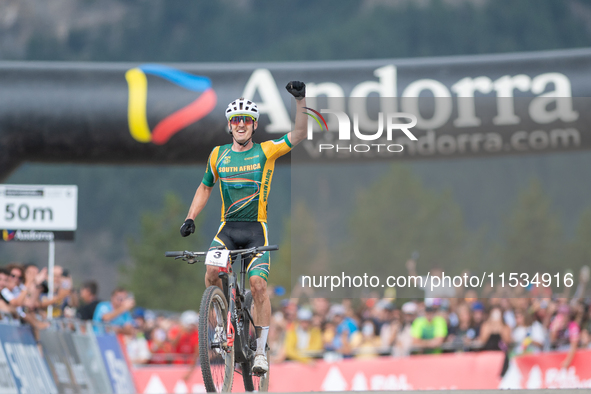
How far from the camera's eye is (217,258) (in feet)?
19.5

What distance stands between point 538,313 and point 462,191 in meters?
2.47

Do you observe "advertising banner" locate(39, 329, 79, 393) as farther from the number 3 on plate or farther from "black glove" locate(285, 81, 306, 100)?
"black glove" locate(285, 81, 306, 100)

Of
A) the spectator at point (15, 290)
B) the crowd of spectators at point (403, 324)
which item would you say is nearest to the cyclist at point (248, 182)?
the spectator at point (15, 290)

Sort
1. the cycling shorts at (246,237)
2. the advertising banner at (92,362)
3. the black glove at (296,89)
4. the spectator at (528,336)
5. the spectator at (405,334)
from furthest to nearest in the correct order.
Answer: the spectator at (405,334)
the spectator at (528,336)
the advertising banner at (92,362)
the cycling shorts at (246,237)
the black glove at (296,89)

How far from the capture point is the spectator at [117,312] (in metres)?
11.6

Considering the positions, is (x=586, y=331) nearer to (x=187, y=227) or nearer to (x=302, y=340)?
(x=302, y=340)

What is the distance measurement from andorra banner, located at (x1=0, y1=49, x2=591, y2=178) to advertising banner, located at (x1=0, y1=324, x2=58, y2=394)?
7.82 ft

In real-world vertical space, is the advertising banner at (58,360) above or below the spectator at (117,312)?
below

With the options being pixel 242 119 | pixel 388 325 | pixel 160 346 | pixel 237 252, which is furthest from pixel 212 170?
pixel 160 346

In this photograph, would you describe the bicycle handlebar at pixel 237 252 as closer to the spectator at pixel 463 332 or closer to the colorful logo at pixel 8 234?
the colorful logo at pixel 8 234

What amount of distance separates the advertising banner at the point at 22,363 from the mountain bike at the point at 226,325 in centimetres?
353

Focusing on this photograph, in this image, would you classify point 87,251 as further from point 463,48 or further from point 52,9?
point 463,48

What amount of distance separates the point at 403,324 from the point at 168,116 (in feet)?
18.8

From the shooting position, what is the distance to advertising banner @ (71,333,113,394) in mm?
10508
